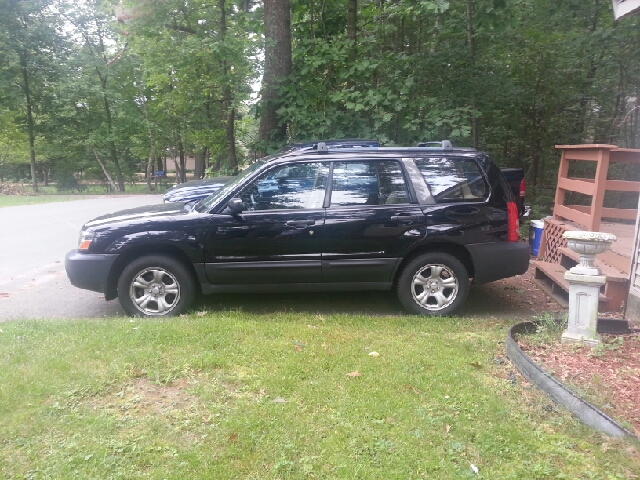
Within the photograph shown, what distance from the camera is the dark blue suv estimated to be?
209 inches

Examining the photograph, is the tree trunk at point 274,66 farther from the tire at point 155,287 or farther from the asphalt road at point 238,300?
the tire at point 155,287

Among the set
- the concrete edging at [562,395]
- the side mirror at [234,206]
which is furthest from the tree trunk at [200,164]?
the concrete edging at [562,395]

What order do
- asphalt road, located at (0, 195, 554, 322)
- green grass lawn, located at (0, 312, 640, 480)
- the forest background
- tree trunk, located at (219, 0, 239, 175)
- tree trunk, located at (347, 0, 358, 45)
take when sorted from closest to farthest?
1. green grass lawn, located at (0, 312, 640, 480)
2. asphalt road, located at (0, 195, 554, 322)
3. the forest background
4. tree trunk, located at (347, 0, 358, 45)
5. tree trunk, located at (219, 0, 239, 175)

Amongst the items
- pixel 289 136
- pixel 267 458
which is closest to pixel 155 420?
pixel 267 458

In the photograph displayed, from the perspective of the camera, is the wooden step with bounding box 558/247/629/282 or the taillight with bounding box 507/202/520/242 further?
the taillight with bounding box 507/202/520/242

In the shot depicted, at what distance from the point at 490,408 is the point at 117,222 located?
4058 mm

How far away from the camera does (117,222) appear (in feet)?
17.6

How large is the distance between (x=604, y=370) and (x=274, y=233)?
324 centimetres

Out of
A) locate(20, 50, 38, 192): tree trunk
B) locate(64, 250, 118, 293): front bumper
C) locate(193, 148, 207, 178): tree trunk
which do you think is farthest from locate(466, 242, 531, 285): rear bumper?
locate(193, 148, 207, 178): tree trunk

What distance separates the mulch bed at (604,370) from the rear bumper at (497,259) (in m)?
1.18

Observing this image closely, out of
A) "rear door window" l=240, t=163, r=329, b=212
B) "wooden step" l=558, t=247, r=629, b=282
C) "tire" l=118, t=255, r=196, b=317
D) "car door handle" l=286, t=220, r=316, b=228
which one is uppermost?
"rear door window" l=240, t=163, r=329, b=212

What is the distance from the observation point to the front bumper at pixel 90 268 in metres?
5.24

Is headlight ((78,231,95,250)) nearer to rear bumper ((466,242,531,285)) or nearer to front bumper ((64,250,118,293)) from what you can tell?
front bumper ((64,250,118,293))

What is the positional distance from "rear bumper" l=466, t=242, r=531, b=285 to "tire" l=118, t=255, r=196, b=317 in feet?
10.2
